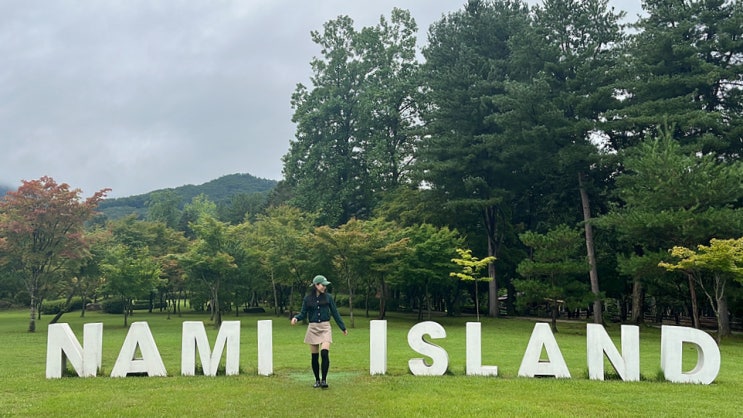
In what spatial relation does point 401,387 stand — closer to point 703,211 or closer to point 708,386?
point 708,386

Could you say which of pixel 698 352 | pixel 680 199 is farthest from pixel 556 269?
pixel 698 352

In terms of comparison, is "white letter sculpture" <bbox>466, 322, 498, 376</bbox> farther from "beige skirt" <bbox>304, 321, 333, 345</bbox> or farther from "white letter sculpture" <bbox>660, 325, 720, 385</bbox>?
"white letter sculpture" <bbox>660, 325, 720, 385</bbox>

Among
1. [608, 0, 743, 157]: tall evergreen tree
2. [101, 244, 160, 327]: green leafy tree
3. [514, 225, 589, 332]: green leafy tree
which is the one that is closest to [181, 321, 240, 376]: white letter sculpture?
[514, 225, 589, 332]: green leafy tree

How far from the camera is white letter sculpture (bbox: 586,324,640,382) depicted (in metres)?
9.32

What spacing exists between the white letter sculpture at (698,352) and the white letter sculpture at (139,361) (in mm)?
8847

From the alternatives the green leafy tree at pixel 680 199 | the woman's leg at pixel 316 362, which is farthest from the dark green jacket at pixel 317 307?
the green leafy tree at pixel 680 199

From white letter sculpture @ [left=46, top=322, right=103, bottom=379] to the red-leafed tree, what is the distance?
61.7ft

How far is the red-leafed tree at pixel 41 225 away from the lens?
2597 cm

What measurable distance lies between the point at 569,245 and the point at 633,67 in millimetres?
9085

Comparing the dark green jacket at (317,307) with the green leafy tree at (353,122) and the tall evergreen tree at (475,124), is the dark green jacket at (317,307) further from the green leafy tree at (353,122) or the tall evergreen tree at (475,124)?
the green leafy tree at (353,122)

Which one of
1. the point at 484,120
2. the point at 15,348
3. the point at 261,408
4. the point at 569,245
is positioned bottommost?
the point at 15,348

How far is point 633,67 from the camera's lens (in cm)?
2533

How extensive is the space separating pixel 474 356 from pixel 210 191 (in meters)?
Answer: 117

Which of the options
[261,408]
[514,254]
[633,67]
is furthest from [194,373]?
[514,254]
